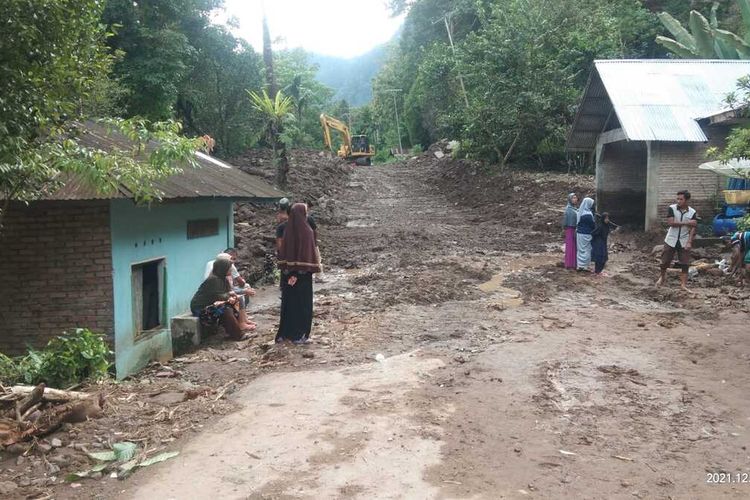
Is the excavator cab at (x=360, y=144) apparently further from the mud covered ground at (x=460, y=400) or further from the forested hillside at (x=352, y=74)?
the forested hillside at (x=352, y=74)

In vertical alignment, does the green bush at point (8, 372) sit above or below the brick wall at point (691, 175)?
below

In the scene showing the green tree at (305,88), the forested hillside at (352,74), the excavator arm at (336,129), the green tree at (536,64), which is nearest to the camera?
the green tree at (536,64)

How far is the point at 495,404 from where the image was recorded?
537cm

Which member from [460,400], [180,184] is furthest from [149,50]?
[460,400]

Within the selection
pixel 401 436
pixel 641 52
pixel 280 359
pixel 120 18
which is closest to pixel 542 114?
pixel 641 52

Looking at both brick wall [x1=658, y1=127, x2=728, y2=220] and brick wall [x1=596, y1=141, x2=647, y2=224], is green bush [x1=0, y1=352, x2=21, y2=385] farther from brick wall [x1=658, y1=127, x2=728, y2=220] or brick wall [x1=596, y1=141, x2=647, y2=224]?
brick wall [x1=596, y1=141, x2=647, y2=224]

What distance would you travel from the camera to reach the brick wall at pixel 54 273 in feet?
24.9

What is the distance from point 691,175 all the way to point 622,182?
324 centimetres

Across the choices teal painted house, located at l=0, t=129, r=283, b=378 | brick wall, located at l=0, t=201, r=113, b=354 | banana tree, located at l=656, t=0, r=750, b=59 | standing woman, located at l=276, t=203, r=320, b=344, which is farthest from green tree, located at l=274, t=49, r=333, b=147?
standing woman, located at l=276, t=203, r=320, b=344

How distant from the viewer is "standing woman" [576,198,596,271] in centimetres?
1185

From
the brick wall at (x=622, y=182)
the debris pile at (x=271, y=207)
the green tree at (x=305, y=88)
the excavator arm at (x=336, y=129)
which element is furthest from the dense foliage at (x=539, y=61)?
the green tree at (x=305, y=88)

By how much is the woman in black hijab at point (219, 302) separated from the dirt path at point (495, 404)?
876 mm
